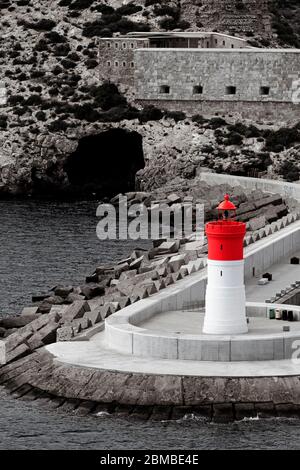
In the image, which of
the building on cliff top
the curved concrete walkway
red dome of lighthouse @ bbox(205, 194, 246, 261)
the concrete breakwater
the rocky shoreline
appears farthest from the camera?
the building on cliff top

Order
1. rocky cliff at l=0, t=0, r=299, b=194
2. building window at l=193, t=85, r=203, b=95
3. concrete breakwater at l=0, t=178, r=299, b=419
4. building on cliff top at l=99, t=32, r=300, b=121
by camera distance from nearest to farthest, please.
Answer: concrete breakwater at l=0, t=178, r=299, b=419
rocky cliff at l=0, t=0, r=299, b=194
building on cliff top at l=99, t=32, r=300, b=121
building window at l=193, t=85, r=203, b=95

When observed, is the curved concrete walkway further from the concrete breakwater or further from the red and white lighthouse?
the red and white lighthouse

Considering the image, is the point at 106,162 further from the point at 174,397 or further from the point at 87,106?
the point at 174,397

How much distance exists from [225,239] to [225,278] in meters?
0.90

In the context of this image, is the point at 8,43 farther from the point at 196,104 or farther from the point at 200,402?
the point at 200,402

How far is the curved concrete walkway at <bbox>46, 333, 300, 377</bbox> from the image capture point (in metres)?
35.7

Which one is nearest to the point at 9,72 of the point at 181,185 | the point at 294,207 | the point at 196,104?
the point at 196,104

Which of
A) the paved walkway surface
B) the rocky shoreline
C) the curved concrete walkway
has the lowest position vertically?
the rocky shoreline

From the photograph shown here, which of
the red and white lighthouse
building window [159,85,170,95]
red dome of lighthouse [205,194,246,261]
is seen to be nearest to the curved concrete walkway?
the red and white lighthouse

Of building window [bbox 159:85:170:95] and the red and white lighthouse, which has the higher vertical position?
building window [bbox 159:85:170:95]

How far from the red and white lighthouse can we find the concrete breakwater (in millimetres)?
2112

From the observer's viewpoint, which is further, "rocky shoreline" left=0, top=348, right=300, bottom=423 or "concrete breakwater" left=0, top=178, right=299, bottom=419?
"concrete breakwater" left=0, top=178, right=299, bottom=419

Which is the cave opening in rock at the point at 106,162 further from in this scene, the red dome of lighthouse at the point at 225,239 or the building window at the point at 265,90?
the red dome of lighthouse at the point at 225,239

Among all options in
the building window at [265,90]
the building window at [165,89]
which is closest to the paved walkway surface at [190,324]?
the building window at [265,90]
